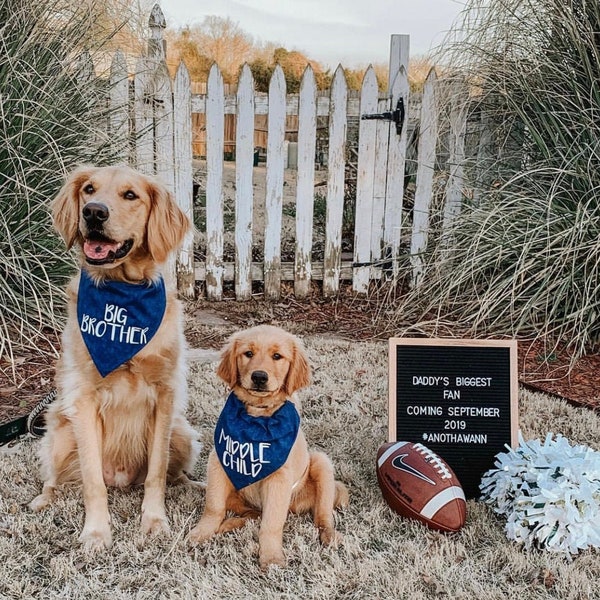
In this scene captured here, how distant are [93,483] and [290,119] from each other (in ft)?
30.1

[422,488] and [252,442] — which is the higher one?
[252,442]

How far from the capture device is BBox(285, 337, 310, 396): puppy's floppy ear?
246 centimetres

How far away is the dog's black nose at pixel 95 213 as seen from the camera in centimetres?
231

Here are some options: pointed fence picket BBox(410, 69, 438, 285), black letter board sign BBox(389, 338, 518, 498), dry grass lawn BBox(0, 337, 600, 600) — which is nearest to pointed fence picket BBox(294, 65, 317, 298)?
pointed fence picket BBox(410, 69, 438, 285)

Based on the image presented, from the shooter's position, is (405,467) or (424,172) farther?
(424,172)

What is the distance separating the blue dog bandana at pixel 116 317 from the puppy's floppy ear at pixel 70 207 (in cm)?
17

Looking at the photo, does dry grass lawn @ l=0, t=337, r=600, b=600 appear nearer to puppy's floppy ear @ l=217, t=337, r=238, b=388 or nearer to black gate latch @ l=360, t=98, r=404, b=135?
puppy's floppy ear @ l=217, t=337, r=238, b=388

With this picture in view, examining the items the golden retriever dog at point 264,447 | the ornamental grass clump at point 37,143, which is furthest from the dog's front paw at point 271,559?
the ornamental grass clump at point 37,143

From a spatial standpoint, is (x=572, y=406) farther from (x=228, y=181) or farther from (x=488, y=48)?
(x=228, y=181)

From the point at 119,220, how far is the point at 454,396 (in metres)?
1.69

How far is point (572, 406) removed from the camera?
3750 mm

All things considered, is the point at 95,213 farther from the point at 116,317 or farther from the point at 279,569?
the point at 279,569

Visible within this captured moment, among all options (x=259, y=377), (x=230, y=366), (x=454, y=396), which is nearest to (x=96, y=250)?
(x=230, y=366)

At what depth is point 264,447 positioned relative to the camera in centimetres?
239
